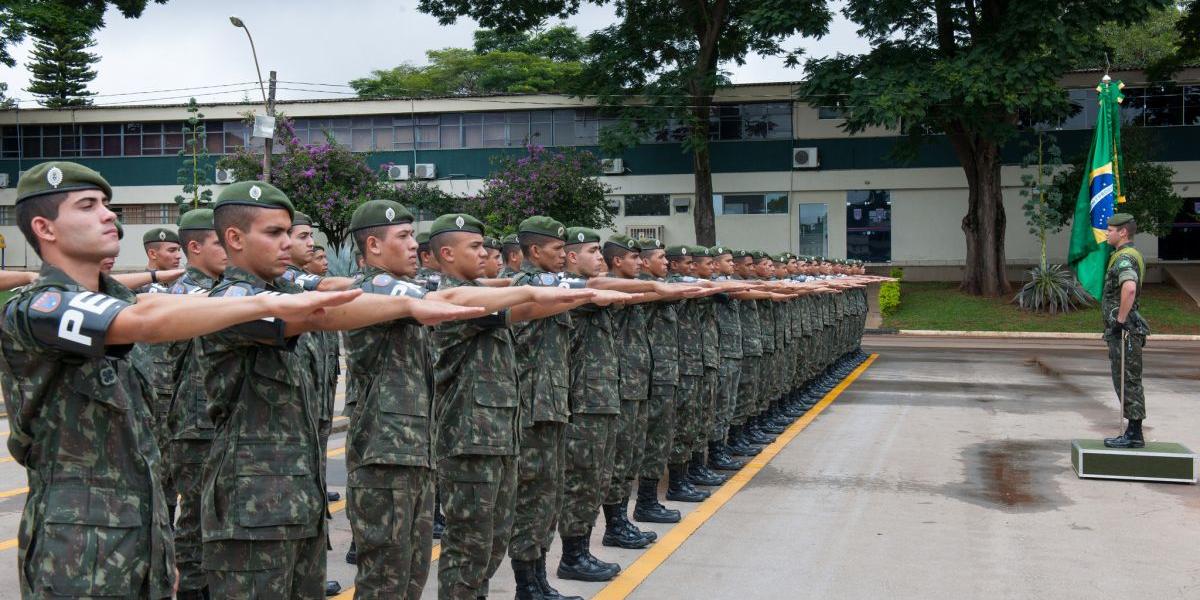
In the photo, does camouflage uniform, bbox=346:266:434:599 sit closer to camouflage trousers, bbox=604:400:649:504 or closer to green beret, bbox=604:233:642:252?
camouflage trousers, bbox=604:400:649:504

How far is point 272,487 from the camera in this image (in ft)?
11.8

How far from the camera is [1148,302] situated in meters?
30.7

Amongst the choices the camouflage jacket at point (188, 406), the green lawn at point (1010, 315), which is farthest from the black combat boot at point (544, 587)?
the green lawn at point (1010, 315)

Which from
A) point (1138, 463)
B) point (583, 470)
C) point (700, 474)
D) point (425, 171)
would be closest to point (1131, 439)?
point (1138, 463)

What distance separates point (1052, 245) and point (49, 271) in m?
37.1

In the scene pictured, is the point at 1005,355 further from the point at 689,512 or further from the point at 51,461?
the point at 51,461

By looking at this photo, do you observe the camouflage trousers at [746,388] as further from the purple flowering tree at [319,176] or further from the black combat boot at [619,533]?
the purple flowering tree at [319,176]

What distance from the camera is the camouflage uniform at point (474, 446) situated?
15.7 ft

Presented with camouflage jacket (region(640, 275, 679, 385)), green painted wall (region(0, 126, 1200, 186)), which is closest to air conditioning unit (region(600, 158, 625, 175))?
green painted wall (region(0, 126, 1200, 186))

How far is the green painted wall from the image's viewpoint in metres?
34.8

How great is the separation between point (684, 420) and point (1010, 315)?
24.3m

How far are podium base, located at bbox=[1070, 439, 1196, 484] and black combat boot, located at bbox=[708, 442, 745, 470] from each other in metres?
2.89

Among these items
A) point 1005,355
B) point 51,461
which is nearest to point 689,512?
point 51,461

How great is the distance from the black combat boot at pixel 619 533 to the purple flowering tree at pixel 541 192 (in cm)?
2453
